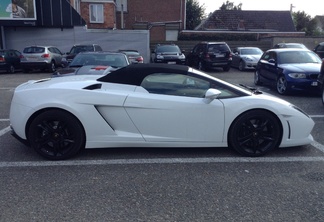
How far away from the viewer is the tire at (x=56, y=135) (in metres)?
4.41

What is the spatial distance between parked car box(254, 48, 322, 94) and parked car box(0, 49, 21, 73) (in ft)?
43.5

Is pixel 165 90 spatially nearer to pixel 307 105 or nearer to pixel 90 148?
pixel 90 148

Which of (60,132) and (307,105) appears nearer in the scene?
(60,132)

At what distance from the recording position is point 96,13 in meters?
32.8

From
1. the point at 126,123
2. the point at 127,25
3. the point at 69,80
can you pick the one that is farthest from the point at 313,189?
the point at 127,25

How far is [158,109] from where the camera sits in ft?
14.6

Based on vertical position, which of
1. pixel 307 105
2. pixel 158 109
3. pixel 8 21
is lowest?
pixel 307 105

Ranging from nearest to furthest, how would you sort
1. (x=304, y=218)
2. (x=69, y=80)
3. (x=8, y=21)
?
1. (x=304, y=218)
2. (x=69, y=80)
3. (x=8, y=21)

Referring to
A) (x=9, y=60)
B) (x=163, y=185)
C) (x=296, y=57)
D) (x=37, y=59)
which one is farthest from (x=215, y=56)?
(x=163, y=185)

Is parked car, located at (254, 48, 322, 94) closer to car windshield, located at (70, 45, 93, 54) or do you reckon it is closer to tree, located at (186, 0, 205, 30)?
car windshield, located at (70, 45, 93, 54)

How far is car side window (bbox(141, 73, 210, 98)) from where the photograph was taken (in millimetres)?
4613

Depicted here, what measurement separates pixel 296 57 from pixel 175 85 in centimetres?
727

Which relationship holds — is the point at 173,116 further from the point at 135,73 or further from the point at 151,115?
the point at 135,73

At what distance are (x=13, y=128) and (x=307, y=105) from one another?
6.93 meters
